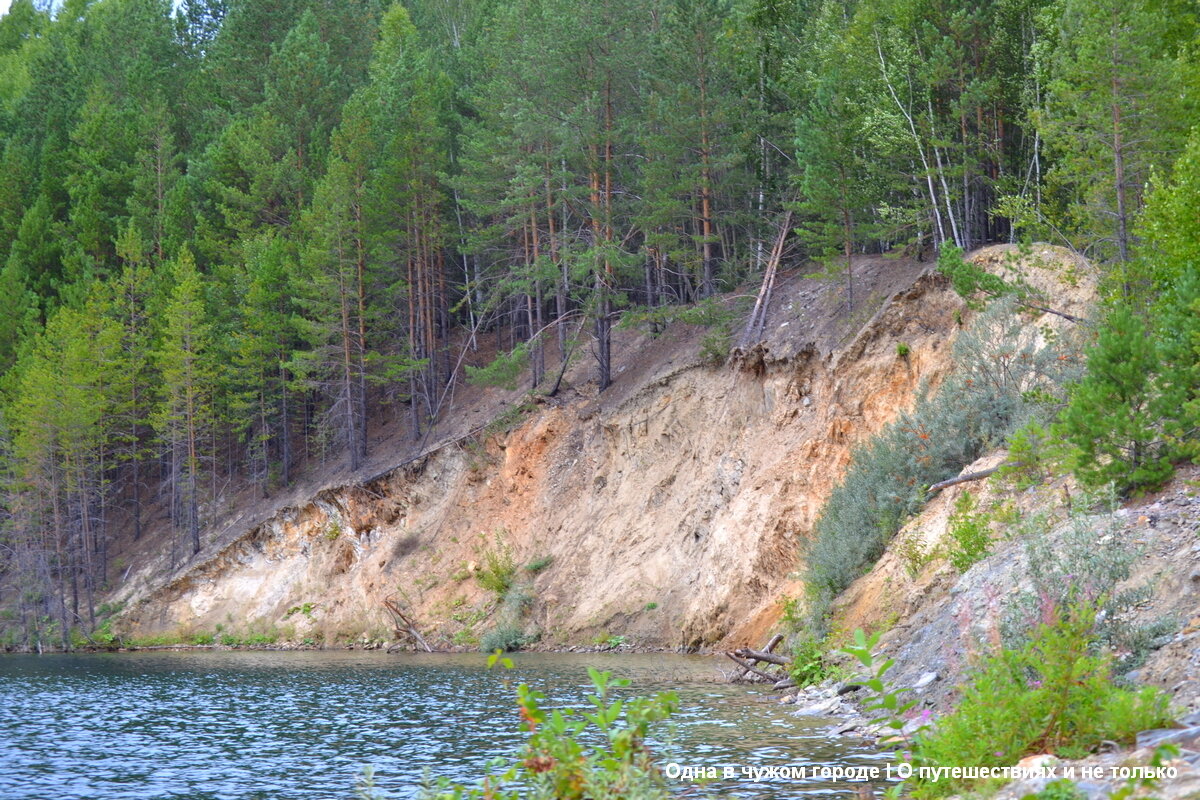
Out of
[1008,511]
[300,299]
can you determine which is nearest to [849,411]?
[1008,511]

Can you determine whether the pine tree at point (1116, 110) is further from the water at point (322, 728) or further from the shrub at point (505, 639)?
the shrub at point (505, 639)

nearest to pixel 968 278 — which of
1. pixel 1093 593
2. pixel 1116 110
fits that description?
pixel 1116 110

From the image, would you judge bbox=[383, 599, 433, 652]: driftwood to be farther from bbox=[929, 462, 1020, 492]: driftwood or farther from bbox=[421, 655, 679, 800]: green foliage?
bbox=[421, 655, 679, 800]: green foliage

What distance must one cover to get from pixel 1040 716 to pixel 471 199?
121 ft

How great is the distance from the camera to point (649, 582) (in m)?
34.3

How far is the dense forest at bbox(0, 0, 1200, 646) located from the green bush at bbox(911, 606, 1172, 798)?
7326mm

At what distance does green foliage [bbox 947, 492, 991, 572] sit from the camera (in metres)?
18.2

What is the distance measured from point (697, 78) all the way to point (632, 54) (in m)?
3.86

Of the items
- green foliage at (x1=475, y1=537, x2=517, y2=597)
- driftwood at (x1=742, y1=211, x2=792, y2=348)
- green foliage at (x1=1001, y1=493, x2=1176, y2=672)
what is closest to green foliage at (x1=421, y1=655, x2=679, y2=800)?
green foliage at (x1=1001, y1=493, x2=1176, y2=672)

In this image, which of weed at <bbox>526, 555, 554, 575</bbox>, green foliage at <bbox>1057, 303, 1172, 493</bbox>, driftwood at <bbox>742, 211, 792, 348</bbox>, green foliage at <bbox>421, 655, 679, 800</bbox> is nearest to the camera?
green foliage at <bbox>421, 655, 679, 800</bbox>

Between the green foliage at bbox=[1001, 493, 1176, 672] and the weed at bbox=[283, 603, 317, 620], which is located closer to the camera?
the green foliage at bbox=[1001, 493, 1176, 672]

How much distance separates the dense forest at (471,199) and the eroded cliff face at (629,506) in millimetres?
2553

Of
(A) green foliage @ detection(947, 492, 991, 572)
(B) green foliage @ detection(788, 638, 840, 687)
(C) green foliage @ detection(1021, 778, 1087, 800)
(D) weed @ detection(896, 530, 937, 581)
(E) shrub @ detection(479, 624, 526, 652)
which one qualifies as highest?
(A) green foliage @ detection(947, 492, 991, 572)

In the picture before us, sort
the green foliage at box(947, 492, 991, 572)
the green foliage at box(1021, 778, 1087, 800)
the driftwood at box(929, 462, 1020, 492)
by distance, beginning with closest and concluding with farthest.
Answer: the green foliage at box(1021, 778, 1087, 800) < the green foliage at box(947, 492, 991, 572) < the driftwood at box(929, 462, 1020, 492)
